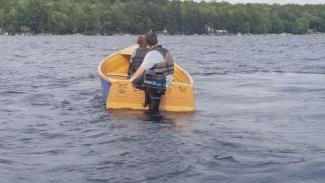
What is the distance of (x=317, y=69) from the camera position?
2873 centimetres

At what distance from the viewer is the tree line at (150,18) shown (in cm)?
14112

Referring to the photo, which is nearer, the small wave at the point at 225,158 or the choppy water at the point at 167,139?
the choppy water at the point at 167,139

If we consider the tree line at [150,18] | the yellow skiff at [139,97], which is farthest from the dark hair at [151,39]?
the tree line at [150,18]

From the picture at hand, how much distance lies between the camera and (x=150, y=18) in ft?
524

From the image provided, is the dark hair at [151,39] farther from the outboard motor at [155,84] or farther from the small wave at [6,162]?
the small wave at [6,162]

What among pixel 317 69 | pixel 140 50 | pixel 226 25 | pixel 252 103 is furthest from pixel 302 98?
pixel 226 25

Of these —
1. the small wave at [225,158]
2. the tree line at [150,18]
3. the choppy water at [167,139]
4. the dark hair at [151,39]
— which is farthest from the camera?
the tree line at [150,18]

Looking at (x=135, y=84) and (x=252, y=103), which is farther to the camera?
(x=252, y=103)

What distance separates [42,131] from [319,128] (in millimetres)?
5577

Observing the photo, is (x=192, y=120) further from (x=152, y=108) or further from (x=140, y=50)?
(x=140, y=50)

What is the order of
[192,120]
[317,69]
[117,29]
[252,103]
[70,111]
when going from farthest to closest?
[117,29] < [317,69] < [252,103] < [70,111] < [192,120]

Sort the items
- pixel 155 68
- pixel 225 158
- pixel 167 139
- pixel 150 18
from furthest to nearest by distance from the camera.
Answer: pixel 150 18
pixel 155 68
pixel 167 139
pixel 225 158

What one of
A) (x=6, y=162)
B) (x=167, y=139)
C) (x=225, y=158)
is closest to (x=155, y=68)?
(x=167, y=139)

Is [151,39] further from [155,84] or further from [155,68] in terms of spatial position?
[155,84]
